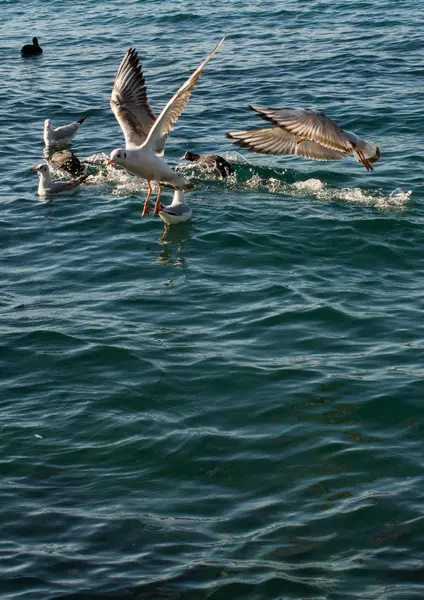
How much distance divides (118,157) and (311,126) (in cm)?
245

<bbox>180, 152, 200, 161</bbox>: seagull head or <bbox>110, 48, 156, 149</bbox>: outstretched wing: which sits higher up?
<bbox>110, 48, 156, 149</bbox>: outstretched wing

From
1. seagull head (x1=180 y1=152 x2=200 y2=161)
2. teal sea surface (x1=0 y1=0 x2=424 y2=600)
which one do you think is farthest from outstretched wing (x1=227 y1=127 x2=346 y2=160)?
seagull head (x1=180 y1=152 x2=200 y2=161)

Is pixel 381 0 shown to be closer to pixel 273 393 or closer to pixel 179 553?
pixel 273 393

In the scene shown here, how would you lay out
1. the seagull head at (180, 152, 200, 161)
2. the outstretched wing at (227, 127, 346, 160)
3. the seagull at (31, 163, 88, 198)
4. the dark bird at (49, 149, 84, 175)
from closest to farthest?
the outstretched wing at (227, 127, 346, 160), the seagull at (31, 163, 88, 198), the seagull head at (180, 152, 200, 161), the dark bird at (49, 149, 84, 175)

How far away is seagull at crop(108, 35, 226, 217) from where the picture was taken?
12938 mm

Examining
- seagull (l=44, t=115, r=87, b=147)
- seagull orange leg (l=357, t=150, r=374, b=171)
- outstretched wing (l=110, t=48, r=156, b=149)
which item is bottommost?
seagull (l=44, t=115, r=87, b=147)

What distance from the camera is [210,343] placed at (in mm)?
11148

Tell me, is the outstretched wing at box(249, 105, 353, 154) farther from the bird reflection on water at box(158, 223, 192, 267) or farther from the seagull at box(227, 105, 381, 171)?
the bird reflection on water at box(158, 223, 192, 267)

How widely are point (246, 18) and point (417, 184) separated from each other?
1572 cm

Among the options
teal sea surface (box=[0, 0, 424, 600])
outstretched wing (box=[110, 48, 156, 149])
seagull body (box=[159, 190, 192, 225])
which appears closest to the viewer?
teal sea surface (box=[0, 0, 424, 600])

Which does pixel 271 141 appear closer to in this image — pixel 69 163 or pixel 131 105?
pixel 131 105

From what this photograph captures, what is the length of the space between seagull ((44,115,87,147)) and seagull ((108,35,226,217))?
4.98 metres

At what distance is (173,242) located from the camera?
47.5 ft

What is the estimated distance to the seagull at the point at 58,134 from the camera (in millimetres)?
19266
